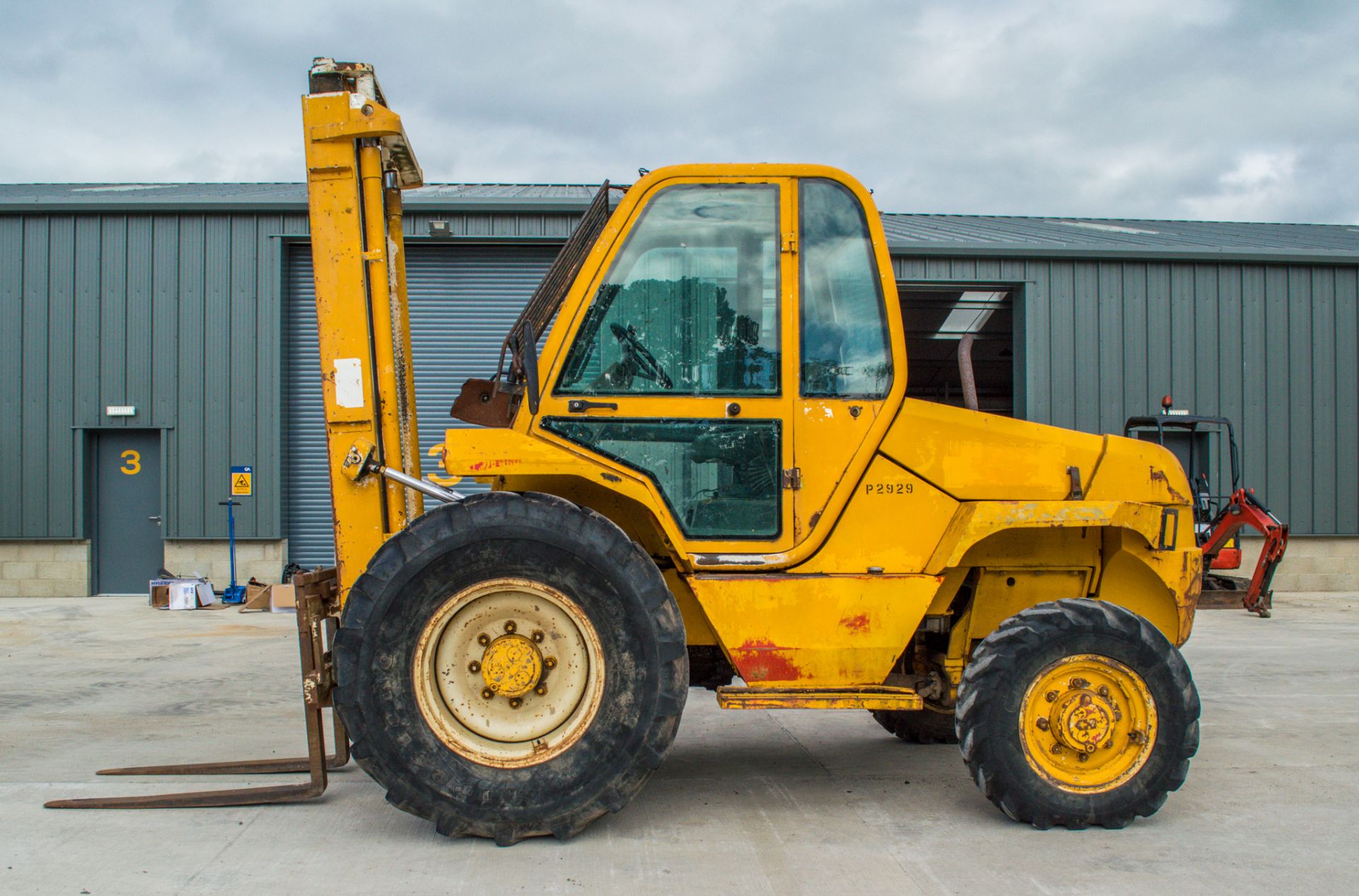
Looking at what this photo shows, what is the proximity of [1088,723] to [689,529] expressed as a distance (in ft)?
6.00

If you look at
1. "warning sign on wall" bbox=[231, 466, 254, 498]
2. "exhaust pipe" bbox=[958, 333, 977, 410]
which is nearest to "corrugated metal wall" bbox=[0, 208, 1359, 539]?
"warning sign on wall" bbox=[231, 466, 254, 498]

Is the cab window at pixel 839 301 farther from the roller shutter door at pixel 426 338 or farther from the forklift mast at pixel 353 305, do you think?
the roller shutter door at pixel 426 338

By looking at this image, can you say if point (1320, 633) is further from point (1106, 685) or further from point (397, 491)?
Answer: point (397, 491)

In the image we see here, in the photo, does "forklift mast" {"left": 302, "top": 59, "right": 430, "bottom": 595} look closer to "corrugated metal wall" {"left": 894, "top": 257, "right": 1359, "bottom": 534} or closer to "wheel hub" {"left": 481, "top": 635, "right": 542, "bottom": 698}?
"wheel hub" {"left": 481, "top": 635, "right": 542, "bottom": 698}

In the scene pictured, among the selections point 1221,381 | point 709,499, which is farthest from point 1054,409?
point 709,499

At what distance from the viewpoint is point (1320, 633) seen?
10758mm

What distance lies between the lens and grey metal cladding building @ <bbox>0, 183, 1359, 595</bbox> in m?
14.2

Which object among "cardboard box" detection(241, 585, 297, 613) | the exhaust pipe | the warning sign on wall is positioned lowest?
"cardboard box" detection(241, 585, 297, 613)

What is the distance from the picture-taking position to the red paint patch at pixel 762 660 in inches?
157

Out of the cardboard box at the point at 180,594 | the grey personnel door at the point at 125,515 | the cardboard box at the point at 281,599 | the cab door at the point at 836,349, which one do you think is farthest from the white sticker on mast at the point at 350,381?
the grey personnel door at the point at 125,515

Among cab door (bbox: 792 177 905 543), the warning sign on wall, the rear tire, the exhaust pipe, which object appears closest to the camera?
the rear tire

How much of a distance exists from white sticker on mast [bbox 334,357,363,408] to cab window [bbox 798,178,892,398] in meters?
1.97

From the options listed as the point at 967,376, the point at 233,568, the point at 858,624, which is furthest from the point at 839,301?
the point at 233,568

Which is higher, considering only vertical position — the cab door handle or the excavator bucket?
the cab door handle
